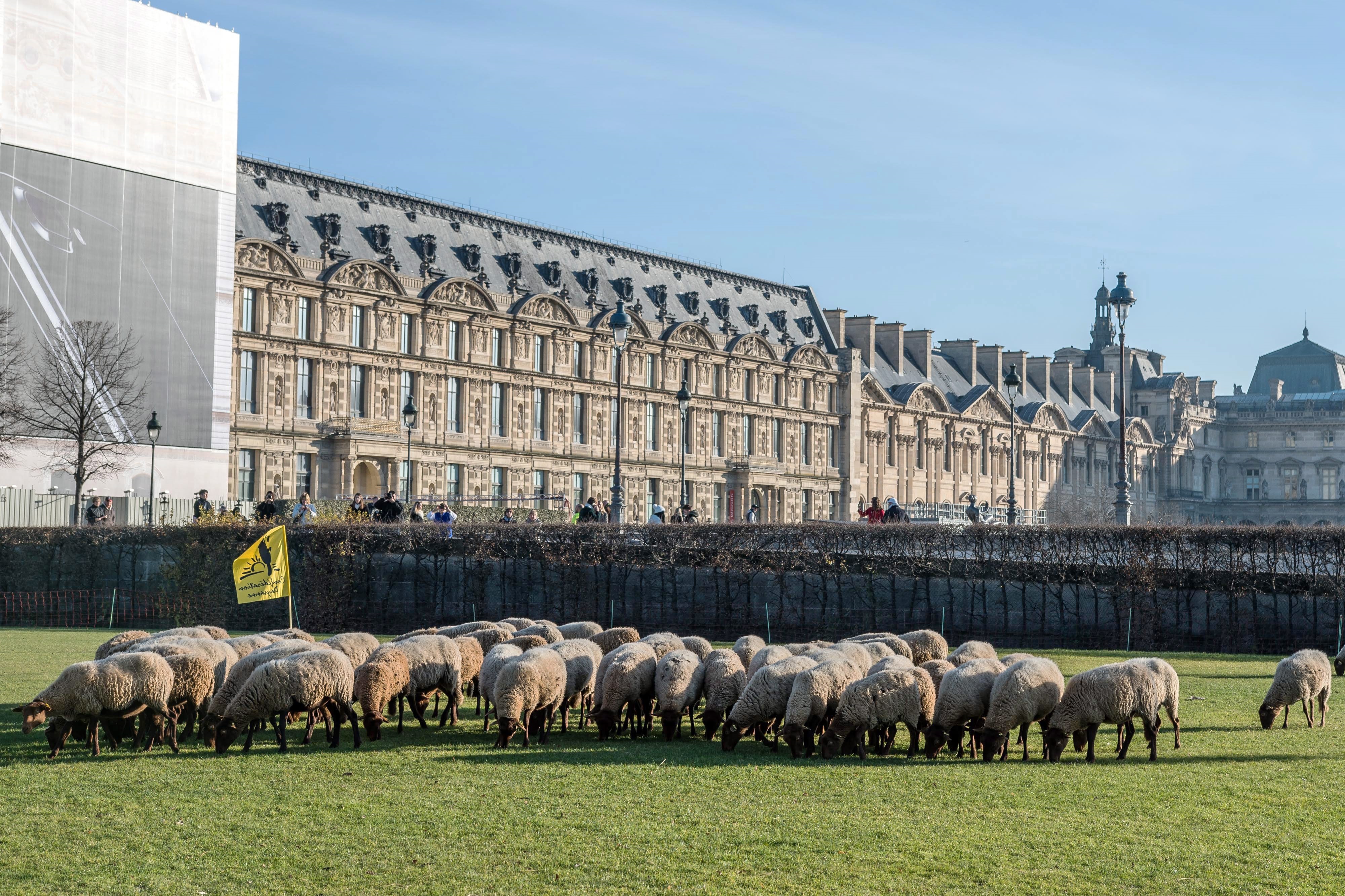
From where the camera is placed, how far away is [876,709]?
596 inches

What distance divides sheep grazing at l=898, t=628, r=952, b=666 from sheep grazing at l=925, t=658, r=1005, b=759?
3961 mm

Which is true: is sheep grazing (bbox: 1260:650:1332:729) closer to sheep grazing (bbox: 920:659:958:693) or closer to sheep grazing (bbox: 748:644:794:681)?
sheep grazing (bbox: 920:659:958:693)

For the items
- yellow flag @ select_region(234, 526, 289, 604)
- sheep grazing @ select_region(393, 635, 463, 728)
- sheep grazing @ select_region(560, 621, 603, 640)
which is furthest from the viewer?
yellow flag @ select_region(234, 526, 289, 604)

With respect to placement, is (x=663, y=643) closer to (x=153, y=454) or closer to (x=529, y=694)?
(x=529, y=694)

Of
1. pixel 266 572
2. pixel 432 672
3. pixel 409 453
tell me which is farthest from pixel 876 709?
pixel 409 453

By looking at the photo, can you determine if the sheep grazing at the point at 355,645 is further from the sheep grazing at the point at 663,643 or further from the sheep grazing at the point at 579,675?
the sheep grazing at the point at 663,643

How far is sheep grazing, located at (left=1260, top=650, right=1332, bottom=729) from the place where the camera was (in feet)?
55.8

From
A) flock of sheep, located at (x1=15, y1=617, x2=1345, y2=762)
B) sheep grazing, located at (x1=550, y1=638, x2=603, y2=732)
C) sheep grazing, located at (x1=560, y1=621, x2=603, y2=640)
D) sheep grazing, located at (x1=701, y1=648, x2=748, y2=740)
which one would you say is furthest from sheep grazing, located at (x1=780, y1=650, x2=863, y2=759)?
sheep grazing, located at (x1=560, y1=621, x2=603, y2=640)

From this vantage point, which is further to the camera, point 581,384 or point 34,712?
point 581,384

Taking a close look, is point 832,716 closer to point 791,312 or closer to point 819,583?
point 819,583

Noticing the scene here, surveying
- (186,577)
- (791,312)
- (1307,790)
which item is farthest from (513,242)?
(1307,790)

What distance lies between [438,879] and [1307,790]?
7651 millimetres

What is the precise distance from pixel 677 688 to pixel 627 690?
55 cm

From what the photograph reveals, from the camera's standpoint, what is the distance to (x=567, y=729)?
17734 mm
